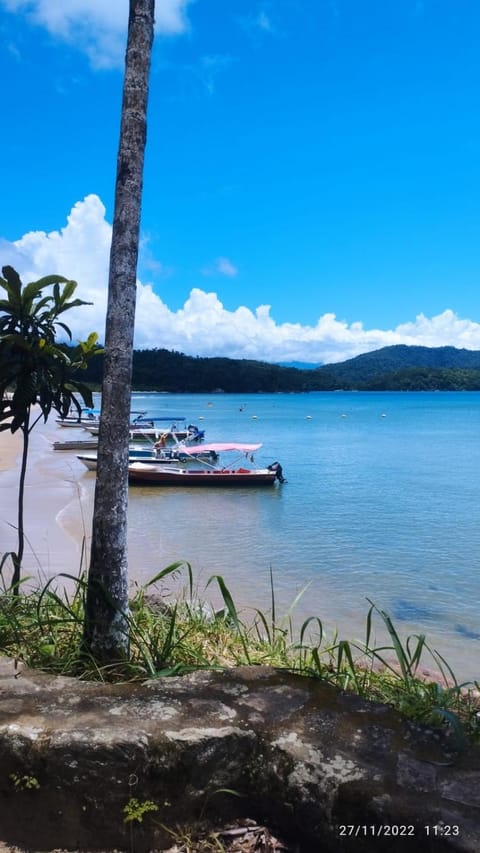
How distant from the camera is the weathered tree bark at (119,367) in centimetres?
340

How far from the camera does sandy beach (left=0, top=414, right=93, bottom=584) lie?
12164 mm

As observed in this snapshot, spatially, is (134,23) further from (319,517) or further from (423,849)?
(319,517)

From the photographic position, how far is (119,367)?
340 centimetres

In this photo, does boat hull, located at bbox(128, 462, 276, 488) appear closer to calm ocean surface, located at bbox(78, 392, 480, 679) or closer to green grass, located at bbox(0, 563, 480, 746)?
calm ocean surface, located at bbox(78, 392, 480, 679)

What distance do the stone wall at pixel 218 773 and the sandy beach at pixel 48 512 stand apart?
2.15 meters

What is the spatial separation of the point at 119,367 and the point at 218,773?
6.77ft

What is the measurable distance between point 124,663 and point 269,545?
40.0 ft

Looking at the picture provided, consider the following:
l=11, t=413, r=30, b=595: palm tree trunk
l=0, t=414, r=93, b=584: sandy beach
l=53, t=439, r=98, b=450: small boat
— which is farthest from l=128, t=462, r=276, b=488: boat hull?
l=11, t=413, r=30, b=595: palm tree trunk

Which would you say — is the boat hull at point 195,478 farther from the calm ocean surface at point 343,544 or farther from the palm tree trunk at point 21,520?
the palm tree trunk at point 21,520

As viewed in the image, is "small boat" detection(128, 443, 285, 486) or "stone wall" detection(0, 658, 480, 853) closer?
"stone wall" detection(0, 658, 480, 853)

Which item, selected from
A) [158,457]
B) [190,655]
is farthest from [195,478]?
[190,655]

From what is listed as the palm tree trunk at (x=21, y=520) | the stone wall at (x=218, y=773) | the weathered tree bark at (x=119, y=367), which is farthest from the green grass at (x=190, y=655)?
the palm tree trunk at (x=21, y=520)

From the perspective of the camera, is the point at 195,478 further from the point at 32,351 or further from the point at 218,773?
the point at 218,773

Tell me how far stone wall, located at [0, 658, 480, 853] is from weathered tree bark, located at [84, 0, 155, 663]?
2.52 feet
